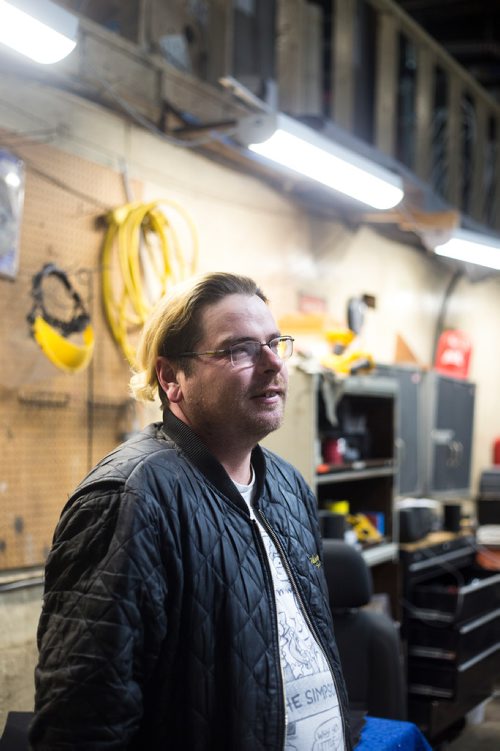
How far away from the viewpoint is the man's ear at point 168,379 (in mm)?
1732

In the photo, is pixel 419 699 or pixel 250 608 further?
pixel 419 699

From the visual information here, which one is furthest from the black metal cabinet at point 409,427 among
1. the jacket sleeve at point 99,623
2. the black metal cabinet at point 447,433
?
the jacket sleeve at point 99,623

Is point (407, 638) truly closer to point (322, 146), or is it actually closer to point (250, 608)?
point (322, 146)

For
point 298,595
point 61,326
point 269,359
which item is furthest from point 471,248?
point 298,595

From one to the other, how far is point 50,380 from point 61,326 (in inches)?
7.7

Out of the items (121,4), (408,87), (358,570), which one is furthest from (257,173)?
(408,87)

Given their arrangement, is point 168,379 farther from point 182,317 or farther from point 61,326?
point 61,326

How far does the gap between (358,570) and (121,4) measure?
8.14 feet

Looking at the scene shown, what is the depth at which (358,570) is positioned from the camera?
3033 mm

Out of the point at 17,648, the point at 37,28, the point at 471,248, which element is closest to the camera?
the point at 37,28

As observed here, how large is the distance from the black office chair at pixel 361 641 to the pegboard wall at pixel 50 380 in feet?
3.19

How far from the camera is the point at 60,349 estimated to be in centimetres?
294

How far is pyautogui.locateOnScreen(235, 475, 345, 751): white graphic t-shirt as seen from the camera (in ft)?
5.13

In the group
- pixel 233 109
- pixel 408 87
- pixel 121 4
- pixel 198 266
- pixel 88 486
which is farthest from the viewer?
pixel 408 87
